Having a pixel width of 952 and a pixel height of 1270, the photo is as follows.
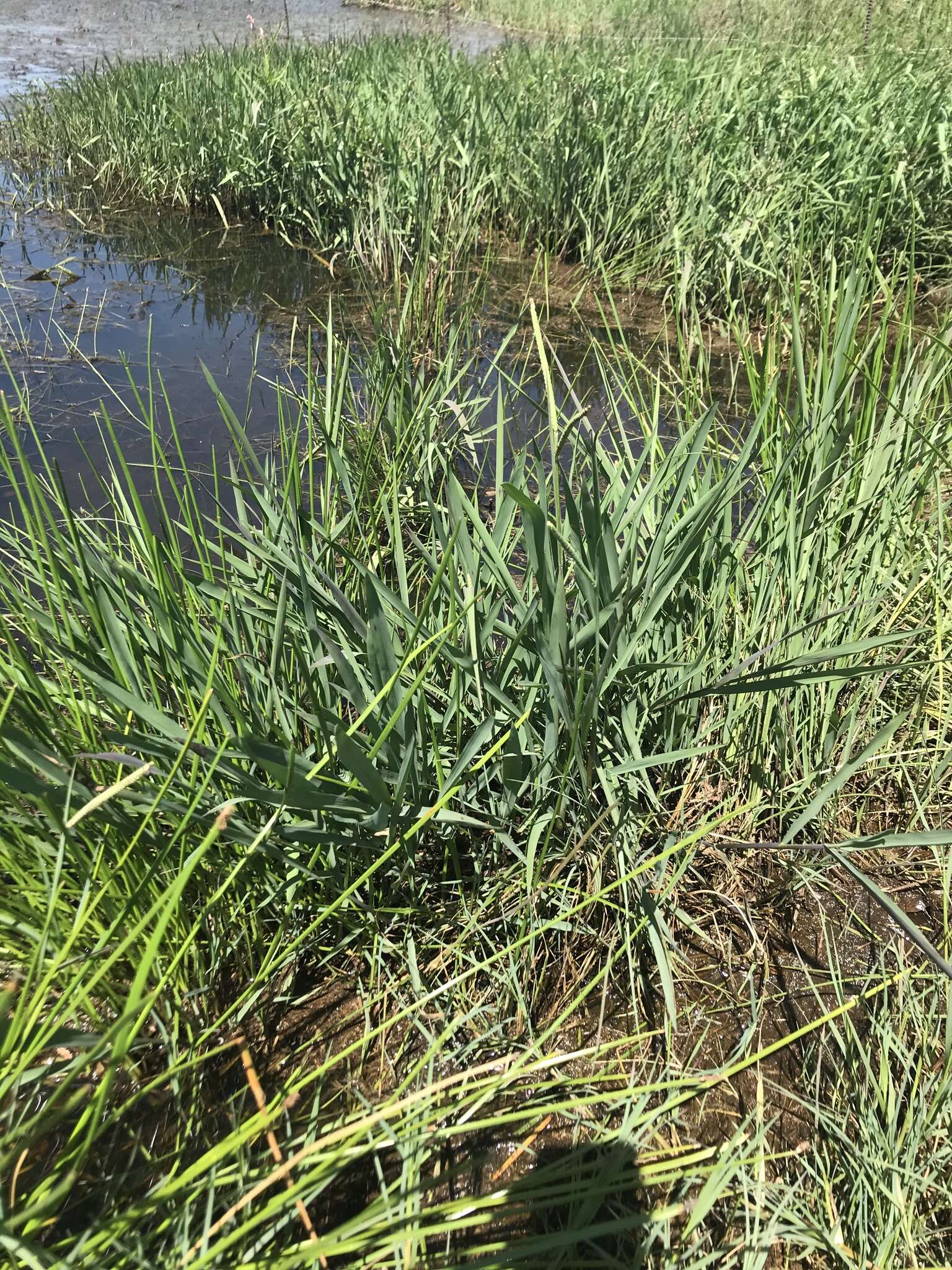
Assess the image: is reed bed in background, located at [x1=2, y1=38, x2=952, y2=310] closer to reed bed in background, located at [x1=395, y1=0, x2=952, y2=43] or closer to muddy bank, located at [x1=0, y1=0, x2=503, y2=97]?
reed bed in background, located at [x1=395, y1=0, x2=952, y2=43]

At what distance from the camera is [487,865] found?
1233 millimetres

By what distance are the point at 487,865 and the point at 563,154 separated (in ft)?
13.6

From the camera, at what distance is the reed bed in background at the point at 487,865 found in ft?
2.68

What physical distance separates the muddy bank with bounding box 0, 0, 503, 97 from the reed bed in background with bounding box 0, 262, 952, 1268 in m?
11.0

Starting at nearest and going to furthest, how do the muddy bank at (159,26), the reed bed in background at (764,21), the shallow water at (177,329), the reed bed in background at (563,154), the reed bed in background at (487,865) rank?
the reed bed in background at (487,865) < the shallow water at (177,329) < the reed bed in background at (563,154) < the reed bed in background at (764,21) < the muddy bank at (159,26)

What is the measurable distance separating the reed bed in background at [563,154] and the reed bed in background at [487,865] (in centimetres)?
160

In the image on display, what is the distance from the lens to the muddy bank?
10.5m

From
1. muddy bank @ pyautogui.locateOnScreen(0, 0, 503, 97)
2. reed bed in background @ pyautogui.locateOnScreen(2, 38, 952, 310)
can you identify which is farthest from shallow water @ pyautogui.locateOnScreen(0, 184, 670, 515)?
muddy bank @ pyautogui.locateOnScreen(0, 0, 503, 97)

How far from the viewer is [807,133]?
142 inches

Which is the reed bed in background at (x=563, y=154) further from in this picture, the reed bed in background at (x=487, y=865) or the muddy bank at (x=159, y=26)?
the muddy bank at (x=159, y=26)

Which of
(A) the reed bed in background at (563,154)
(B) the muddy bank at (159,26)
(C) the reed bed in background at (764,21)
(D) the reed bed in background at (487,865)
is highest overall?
(B) the muddy bank at (159,26)

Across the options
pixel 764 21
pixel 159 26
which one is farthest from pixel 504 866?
pixel 159 26

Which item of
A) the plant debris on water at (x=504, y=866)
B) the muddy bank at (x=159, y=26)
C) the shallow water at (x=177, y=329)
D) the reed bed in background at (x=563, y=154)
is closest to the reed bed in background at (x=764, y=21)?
the reed bed in background at (x=563, y=154)

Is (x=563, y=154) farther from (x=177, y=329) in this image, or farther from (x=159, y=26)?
(x=159, y=26)
